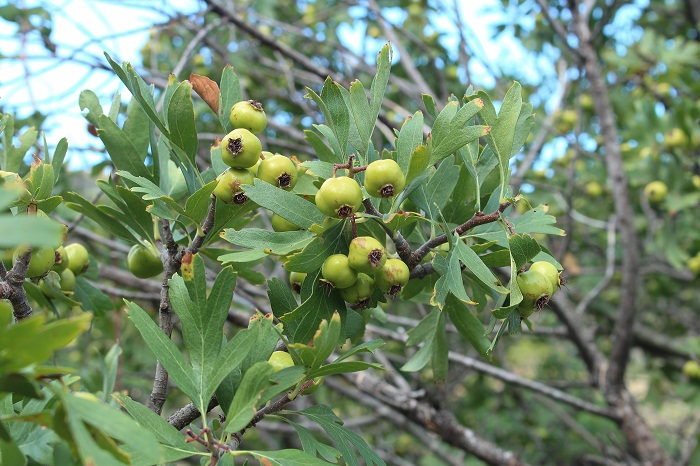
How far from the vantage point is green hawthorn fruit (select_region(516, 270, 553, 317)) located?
118 cm

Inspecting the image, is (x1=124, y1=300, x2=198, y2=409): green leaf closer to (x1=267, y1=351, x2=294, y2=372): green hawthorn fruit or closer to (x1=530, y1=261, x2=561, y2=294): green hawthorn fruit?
(x1=267, y1=351, x2=294, y2=372): green hawthorn fruit

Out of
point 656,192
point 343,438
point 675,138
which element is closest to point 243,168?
point 343,438

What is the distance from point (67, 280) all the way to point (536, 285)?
116 centimetres

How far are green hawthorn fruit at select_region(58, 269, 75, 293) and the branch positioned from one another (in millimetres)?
891

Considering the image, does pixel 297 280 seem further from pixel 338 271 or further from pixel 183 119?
pixel 183 119

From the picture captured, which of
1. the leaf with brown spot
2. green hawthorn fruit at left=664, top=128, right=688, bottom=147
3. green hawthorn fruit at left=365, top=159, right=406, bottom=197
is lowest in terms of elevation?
green hawthorn fruit at left=365, top=159, right=406, bottom=197

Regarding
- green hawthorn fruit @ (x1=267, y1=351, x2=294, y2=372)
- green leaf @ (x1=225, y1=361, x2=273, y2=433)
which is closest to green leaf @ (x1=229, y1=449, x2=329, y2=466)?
green leaf @ (x1=225, y1=361, x2=273, y2=433)

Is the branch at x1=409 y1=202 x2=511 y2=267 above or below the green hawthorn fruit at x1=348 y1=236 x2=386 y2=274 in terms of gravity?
above

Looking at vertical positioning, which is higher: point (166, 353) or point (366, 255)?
point (366, 255)

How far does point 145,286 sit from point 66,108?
1073 millimetres

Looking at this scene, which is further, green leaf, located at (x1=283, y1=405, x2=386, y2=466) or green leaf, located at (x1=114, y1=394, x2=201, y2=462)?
green leaf, located at (x1=283, y1=405, x2=386, y2=466)

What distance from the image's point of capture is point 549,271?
4.05ft

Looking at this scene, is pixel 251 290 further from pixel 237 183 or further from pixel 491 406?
pixel 491 406

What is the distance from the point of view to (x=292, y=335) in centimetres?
122
